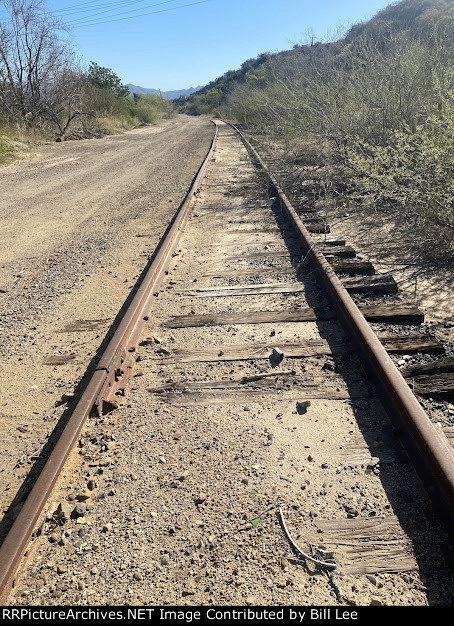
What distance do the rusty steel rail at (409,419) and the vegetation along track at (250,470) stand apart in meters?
0.01

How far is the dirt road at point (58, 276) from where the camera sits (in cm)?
323

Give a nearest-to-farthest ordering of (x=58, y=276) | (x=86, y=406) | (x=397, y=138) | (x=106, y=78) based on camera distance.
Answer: (x=86, y=406), (x=58, y=276), (x=397, y=138), (x=106, y=78)

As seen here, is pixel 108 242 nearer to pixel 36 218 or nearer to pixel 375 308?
pixel 36 218

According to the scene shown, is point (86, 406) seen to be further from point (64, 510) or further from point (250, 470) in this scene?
point (250, 470)

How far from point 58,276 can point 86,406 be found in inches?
128

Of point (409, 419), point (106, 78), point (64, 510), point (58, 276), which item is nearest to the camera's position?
point (64, 510)

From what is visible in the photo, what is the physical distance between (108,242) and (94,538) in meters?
5.37

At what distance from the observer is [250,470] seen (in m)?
2.58

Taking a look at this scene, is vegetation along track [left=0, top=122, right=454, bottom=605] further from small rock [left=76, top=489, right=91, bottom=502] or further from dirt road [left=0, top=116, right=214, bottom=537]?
dirt road [left=0, top=116, right=214, bottom=537]

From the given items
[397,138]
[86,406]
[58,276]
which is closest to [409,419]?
[86,406]

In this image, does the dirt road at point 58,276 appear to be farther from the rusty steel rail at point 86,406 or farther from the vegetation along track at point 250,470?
the vegetation along track at point 250,470

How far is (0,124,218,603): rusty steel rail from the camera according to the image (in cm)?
201

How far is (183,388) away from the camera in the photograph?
10.9 feet
